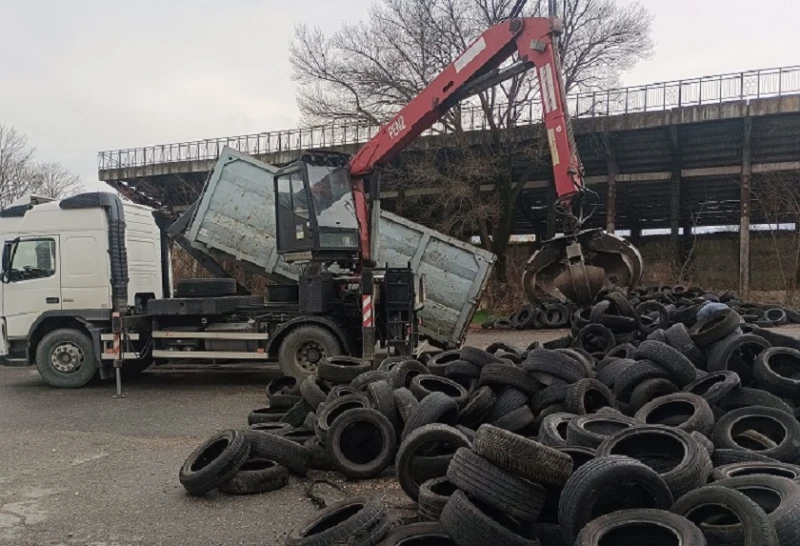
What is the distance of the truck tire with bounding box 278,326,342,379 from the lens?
9.62 meters

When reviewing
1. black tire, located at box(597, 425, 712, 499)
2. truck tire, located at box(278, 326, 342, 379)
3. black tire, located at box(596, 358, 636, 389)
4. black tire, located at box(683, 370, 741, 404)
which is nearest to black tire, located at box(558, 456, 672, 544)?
black tire, located at box(597, 425, 712, 499)

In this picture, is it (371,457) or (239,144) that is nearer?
(371,457)

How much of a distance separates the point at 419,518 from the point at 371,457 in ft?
4.83

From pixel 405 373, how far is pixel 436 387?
44cm

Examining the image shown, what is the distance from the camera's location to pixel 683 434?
13.3 ft

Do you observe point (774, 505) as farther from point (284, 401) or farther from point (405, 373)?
point (284, 401)

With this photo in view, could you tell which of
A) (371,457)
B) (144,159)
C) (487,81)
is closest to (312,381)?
(371,457)

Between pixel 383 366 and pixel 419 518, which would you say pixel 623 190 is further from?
pixel 419 518

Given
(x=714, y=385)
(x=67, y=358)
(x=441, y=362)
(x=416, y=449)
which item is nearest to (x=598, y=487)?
(x=416, y=449)

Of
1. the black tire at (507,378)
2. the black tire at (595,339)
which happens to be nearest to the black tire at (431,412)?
the black tire at (507,378)

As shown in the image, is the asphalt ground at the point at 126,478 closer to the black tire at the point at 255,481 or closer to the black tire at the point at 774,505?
the black tire at the point at 255,481

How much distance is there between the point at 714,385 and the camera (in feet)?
18.0

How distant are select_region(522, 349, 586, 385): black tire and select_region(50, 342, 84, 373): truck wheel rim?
25.3 feet

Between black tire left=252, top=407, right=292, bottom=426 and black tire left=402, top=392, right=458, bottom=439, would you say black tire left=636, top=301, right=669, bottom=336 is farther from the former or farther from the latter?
black tire left=252, top=407, right=292, bottom=426
